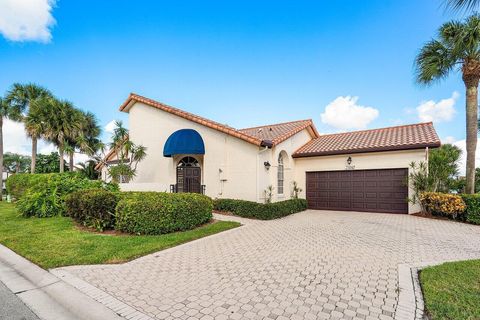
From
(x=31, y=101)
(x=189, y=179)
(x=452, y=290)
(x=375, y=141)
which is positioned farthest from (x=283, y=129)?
(x=31, y=101)

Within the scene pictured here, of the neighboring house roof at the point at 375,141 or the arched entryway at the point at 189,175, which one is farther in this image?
the arched entryway at the point at 189,175

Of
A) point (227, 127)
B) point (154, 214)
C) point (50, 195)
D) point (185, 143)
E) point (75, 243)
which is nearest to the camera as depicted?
point (75, 243)

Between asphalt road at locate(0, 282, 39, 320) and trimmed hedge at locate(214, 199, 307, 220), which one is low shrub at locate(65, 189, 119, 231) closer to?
asphalt road at locate(0, 282, 39, 320)

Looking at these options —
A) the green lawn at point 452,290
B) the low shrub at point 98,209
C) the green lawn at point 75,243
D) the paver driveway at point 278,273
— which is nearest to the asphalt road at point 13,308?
the paver driveway at point 278,273

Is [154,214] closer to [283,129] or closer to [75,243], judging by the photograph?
[75,243]

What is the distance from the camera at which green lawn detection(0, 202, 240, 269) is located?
5.94 metres

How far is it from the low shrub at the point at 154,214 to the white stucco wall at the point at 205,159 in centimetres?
484

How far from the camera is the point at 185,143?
47.8 feet

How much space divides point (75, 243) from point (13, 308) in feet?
11.9

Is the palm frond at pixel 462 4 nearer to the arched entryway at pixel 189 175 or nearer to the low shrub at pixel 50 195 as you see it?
the arched entryway at pixel 189 175

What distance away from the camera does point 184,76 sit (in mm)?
17641

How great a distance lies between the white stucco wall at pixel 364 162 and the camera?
13258mm

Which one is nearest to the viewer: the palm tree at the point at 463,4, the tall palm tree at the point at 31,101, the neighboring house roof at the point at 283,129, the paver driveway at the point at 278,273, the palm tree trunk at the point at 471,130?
the paver driveway at the point at 278,273

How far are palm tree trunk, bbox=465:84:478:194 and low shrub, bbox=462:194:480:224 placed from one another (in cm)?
188
